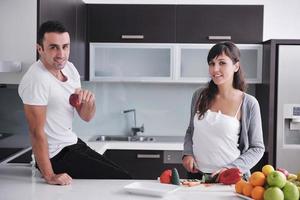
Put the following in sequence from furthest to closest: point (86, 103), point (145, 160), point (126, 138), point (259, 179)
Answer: point (126, 138)
point (145, 160)
point (86, 103)
point (259, 179)

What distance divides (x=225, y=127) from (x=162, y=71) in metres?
1.87

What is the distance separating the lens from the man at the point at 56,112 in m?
2.18

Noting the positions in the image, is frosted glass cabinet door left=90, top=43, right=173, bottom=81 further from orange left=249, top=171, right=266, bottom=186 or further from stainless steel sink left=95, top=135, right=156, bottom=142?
orange left=249, top=171, right=266, bottom=186

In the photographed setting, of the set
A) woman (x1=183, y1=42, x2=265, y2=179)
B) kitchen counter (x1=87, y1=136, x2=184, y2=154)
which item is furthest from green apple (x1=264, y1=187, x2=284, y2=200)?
kitchen counter (x1=87, y1=136, x2=184, y2=154)

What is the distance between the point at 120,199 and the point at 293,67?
Answer: 250 centimetres

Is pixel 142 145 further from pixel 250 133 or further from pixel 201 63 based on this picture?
pixel 250 133

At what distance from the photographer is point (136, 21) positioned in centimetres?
413

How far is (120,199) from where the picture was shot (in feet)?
6.17

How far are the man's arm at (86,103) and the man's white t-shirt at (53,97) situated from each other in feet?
0.20

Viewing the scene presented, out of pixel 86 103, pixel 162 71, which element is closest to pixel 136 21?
pixel 162 71

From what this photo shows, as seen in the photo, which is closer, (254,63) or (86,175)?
(86,175)

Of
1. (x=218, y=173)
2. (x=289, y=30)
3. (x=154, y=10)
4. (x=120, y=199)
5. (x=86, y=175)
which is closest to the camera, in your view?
(x=120, y=199)

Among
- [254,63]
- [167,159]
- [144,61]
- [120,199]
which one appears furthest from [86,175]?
[254,63]

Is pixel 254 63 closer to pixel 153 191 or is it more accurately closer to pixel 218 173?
pixel 218 173
